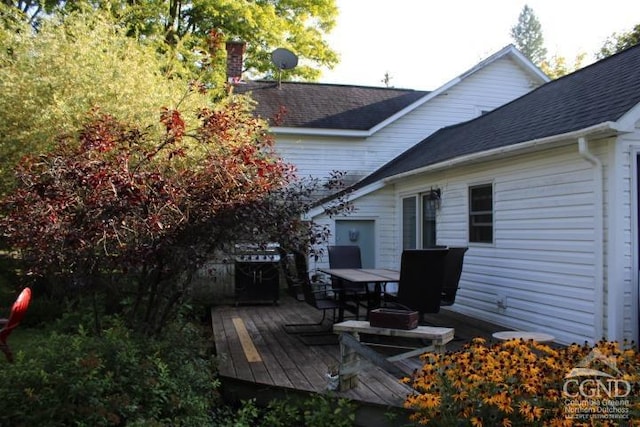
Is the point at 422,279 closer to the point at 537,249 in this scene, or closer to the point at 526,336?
the point at 526,336

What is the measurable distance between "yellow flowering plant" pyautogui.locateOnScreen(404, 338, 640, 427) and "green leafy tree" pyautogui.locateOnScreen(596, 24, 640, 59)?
19.1 metres

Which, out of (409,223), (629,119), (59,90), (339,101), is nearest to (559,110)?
(629,119)

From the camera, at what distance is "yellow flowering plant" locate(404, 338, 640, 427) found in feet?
9.55

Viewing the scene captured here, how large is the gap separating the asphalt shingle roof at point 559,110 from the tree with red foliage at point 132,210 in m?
3.48

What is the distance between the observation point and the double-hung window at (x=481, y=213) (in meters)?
7.70

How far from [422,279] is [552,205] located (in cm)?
196

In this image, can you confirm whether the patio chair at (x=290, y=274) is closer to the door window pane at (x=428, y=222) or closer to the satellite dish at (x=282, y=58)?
the door window pane at (x=428, y=222)

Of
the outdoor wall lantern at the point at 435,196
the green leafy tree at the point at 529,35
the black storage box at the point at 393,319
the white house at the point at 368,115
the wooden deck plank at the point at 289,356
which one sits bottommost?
the wooden deck plank at the point at 289,356

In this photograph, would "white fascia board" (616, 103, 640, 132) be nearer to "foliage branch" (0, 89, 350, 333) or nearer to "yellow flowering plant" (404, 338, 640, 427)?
"yellow flowering plant" (404, 338, 640, 427)

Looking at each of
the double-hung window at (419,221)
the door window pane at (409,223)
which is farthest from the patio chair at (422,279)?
the door window pane at (409,223)

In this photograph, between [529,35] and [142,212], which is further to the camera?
[529,35]

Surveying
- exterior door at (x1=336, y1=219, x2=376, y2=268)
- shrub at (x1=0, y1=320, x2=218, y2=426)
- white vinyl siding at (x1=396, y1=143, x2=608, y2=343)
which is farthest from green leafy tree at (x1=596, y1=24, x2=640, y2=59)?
shrub at (x1=0, y1=320, x2=218, y2=426)

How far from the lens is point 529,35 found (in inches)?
2185

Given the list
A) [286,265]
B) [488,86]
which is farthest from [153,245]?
[488,86]
